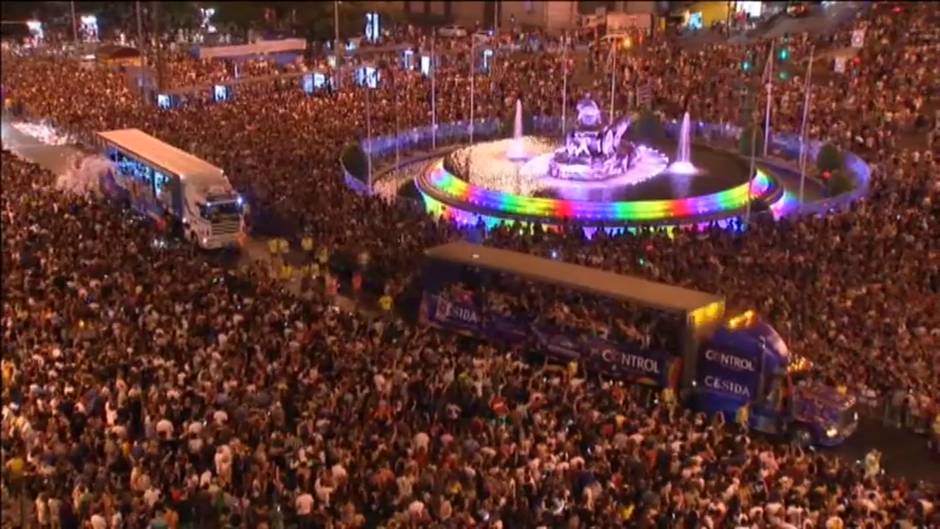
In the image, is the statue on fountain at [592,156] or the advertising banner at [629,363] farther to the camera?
the statue on fountain at [592,156]

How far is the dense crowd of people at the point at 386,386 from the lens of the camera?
13031 mm

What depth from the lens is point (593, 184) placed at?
2941 cm

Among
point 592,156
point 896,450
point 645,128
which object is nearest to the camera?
point 896,450

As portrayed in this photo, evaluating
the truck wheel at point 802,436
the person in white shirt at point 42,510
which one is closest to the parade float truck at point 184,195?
the person in white shirt at point 42,510

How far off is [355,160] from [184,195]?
21.6 feet

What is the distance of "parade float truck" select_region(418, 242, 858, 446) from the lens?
53.9 ft

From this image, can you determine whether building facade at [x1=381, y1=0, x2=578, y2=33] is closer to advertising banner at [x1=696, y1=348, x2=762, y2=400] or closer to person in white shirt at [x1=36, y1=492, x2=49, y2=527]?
advertising banner at [x1=696, y1=348, x2=762, y2=400]

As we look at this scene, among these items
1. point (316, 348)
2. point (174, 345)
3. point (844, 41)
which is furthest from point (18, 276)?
point (844, 41)

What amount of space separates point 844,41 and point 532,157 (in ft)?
71.8

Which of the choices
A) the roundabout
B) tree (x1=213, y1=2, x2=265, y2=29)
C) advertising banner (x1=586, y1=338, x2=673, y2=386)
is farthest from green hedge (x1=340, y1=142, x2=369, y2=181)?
tree (x1=213, y1=2, x2=265, y2=29)

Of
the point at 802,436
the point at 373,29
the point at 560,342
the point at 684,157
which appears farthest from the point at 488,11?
the point at 802,436

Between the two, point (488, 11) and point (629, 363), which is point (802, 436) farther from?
point (488, 11)

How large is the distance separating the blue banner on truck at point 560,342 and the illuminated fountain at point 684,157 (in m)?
12.3

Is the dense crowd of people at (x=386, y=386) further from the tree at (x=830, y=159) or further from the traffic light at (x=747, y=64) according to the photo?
the traffic light at (x=747, y=64)
